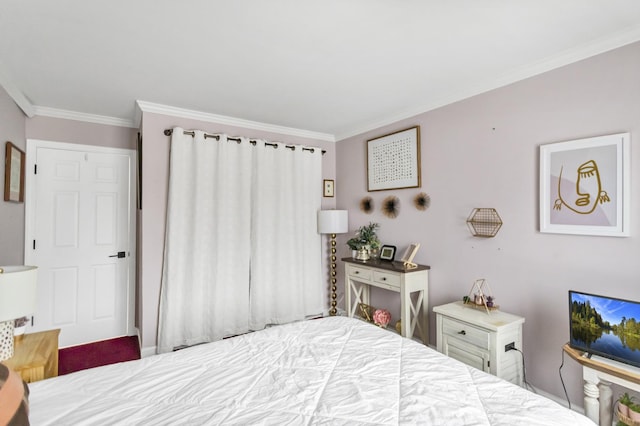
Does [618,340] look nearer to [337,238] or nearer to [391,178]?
[391,178]

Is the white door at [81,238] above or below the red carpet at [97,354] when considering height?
above

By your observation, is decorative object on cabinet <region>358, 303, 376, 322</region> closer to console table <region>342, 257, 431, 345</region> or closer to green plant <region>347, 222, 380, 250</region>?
console table <region>342, 257, 431, 345</region>

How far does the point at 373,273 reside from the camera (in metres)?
3.29

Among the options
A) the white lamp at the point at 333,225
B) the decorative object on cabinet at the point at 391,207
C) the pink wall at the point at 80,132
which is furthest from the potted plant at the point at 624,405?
the pink wall at the point at 80,132

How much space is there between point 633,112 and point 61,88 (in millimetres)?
4236

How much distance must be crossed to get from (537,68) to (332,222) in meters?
2.45

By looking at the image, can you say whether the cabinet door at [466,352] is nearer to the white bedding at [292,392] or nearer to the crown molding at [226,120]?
the white bedding at [292,392]

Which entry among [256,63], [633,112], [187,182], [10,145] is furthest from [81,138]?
[633,112]

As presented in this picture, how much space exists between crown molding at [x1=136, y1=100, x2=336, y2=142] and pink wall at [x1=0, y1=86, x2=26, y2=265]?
3.21ft

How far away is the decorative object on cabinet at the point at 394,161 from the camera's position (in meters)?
3.25

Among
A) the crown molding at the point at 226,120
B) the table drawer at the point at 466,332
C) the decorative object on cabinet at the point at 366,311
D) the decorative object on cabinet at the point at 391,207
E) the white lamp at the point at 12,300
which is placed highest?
the crown molding at the point at 226,120

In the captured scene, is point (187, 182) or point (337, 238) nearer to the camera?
→ point (187, 182)

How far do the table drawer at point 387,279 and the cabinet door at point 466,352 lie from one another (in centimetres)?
68

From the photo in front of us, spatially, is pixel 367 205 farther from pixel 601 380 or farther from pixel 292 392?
pixel 292 392
